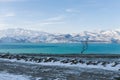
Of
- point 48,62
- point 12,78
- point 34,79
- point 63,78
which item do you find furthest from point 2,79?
point 48,62

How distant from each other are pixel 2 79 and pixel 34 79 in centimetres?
283

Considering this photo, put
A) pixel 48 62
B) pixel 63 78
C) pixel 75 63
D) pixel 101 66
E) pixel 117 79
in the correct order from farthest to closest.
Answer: pixel 48 62 → pixel 75 63 → pixel 101 66 → pixel 63 78 → pixel 117 79

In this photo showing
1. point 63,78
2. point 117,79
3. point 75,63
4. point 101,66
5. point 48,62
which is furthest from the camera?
point 48,62

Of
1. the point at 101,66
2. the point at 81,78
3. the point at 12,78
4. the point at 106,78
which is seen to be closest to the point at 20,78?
the point at 12,78

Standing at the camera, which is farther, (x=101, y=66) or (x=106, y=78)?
(x=101, y=66)

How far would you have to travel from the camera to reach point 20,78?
2648 cm

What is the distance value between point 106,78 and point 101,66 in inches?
434

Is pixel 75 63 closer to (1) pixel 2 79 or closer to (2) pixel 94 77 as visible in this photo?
(2) pixel 94 77

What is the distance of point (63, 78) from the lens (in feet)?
89.4

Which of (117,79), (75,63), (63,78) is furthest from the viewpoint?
(75,63)

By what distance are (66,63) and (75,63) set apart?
158 cm

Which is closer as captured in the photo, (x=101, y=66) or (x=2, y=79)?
(x=2, y=79)

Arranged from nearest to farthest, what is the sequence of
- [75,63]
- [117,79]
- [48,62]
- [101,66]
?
[117,79] < [101,66] < [75,63] < [48,62]

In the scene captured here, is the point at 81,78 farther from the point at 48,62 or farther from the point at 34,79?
the point at 48,62
